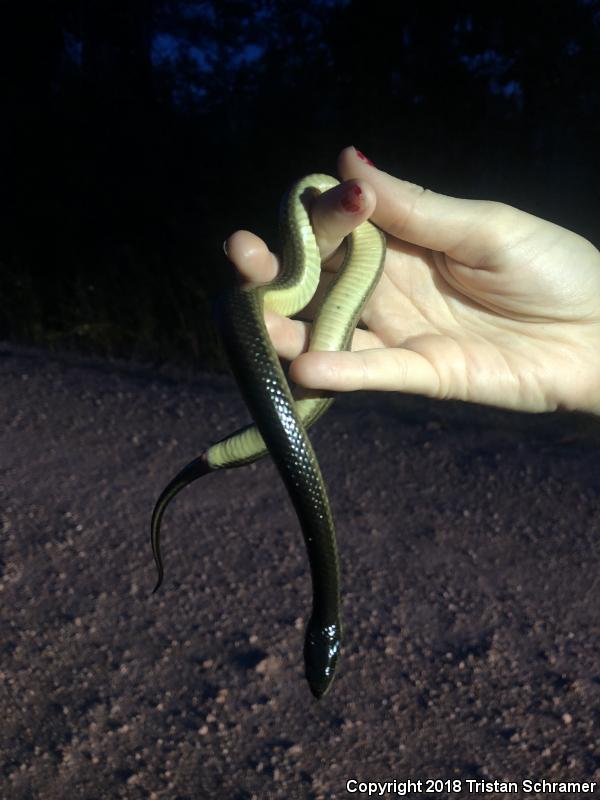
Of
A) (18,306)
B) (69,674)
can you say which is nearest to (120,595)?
(69,674)

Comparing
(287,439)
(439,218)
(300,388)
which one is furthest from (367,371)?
(439,218)

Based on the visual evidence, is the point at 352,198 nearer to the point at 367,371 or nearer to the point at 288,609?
the point at 367,371

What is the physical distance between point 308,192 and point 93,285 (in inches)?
183

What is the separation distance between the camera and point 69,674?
11.2 feet

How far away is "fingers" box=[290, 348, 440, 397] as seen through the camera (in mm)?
2566

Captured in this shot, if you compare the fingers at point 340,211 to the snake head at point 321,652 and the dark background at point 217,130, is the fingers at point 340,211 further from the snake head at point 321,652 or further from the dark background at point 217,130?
the dark background at point 217,130

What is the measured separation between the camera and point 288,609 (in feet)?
12.4

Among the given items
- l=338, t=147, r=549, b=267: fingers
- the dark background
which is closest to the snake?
l=338, t=147, r=549, b=267: fingers

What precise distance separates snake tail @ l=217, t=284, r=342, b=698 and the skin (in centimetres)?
30

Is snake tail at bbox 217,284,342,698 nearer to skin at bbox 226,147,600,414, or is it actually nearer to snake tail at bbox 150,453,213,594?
skin at bbox 226,147,600,414

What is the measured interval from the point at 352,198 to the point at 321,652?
1.50 meters

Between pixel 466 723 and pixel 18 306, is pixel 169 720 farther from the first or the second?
pixel 18 306

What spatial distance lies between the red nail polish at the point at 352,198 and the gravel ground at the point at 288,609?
1.96 meters

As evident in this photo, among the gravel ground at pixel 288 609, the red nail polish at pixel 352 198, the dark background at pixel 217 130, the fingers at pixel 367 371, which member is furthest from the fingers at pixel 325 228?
the dark background at pixel 217 130
